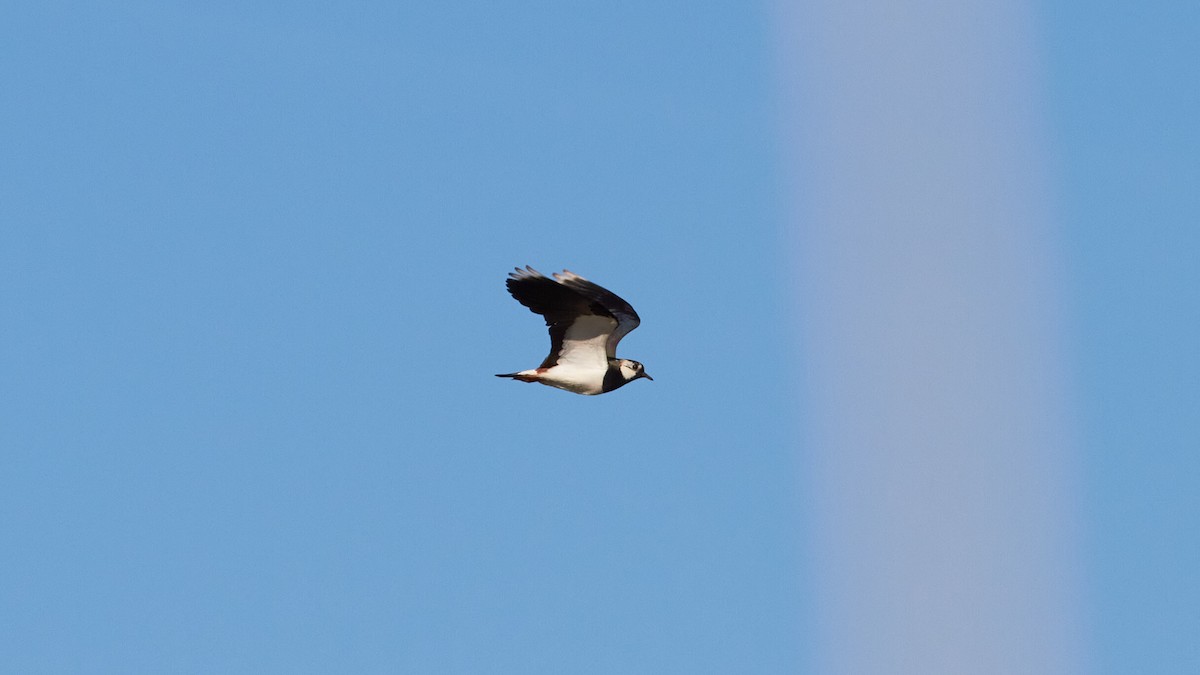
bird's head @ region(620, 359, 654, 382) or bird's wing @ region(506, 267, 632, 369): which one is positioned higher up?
bird's wing @ region(506, 267, 632, 369)

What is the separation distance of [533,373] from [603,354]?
1.31 m

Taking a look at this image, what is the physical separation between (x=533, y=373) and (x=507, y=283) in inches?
76.9

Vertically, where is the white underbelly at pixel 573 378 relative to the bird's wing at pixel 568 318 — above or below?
→ below

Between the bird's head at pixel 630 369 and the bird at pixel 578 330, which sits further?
the bird's head at pixel 630 369

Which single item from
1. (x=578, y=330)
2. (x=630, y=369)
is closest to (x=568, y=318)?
(x=578, y=330)

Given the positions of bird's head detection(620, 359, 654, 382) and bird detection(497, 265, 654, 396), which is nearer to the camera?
bird detection(497, 265, 654, 396)

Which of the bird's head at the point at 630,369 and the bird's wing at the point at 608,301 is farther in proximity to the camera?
the bird's head at the point at 630,369

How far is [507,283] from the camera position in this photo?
67938 mm

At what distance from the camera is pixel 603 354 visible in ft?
227

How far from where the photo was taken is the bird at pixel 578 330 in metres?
67.9

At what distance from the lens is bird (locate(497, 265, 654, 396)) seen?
6788 cm

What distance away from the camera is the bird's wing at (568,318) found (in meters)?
67.9

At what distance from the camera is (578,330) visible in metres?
68.9

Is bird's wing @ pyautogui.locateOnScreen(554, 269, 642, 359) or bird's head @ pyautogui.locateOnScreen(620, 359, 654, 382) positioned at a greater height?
bird's wing @ pyautogui.locateOnScreen(554, 269, 642, 359)
